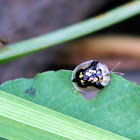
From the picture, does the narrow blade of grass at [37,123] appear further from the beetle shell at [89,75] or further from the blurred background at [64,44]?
the blurred background at [64,44]

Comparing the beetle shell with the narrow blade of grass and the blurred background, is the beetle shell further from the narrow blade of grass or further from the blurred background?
the blurred background

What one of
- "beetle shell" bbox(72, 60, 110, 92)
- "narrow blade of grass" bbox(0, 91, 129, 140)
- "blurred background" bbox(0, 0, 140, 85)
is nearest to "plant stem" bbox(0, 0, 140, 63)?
"beetle shell" bbox(72, 60, 110, 92)

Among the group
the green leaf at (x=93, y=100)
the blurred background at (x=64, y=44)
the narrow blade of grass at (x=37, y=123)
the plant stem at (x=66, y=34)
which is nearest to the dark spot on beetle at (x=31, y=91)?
the green leaf at (x=93, y=100)

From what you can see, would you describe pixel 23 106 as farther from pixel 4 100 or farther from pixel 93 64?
pixel 93 64

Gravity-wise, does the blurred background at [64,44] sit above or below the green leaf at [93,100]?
above

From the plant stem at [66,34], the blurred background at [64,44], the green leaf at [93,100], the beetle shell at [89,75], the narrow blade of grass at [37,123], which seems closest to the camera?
the narrow blade of grass at [37,123]

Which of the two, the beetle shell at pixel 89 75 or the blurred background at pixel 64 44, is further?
the blurred background at pixel 64 44

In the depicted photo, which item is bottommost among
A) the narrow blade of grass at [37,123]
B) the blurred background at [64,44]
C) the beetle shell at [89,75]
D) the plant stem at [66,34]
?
the narrow blade of grass at [37,123]
